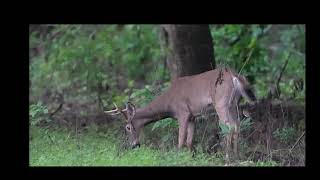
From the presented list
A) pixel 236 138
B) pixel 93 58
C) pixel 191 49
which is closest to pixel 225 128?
pixel 236 138

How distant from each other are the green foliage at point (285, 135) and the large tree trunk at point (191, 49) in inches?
81.1

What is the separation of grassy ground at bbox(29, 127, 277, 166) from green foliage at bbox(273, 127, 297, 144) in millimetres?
1109

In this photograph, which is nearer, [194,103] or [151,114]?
[194,103]

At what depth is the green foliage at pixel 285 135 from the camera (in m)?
10.7

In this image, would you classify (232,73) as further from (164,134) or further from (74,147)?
(74,147)

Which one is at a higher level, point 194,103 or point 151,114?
point 194,103

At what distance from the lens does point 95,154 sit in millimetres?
10172

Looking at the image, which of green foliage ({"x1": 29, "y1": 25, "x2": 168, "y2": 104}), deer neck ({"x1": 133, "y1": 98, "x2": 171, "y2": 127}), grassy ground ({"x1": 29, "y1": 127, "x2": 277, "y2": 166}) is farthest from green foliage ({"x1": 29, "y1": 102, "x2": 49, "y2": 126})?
green foliage ({"x1": 29, "y1": 25, "x2": 168, "y2": 104})

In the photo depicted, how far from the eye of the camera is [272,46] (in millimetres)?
18984

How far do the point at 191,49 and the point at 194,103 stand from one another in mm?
1745

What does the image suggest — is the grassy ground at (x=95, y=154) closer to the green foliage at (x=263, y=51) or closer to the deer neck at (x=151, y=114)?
the deer neck at (x=151, y=114)

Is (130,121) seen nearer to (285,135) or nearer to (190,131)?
(190,131)

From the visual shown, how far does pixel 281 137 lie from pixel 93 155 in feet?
8.42
